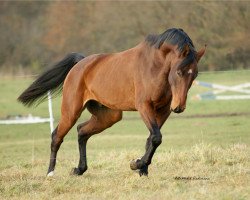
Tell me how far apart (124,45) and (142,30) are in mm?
881

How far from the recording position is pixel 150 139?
31.4 feet

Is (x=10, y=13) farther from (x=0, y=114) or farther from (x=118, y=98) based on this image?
(x=118, y=98)

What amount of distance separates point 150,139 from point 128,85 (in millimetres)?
996

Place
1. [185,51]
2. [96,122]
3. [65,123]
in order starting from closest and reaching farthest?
[185,51] → [65,123] → [96,122]

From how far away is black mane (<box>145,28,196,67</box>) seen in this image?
9.30 m

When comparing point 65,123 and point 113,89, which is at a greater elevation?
point 113,89

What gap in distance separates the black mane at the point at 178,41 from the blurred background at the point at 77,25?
13.7 meters

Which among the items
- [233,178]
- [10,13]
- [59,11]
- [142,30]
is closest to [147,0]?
[142,30]

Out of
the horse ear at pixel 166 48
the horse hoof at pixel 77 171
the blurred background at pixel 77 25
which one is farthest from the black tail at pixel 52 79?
the blurred background at pixel 77 25

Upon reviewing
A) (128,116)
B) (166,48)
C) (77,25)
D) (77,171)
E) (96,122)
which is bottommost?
(128,116)

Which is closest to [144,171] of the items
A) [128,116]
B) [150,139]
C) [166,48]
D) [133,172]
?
[133,172]

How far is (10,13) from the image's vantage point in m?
27.5

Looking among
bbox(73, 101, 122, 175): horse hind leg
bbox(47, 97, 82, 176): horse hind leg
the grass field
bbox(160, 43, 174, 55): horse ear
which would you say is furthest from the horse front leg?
bbox(47, 97, 82, 176): horse hind leg

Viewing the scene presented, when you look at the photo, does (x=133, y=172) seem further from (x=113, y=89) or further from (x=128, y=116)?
(x=128, y=116)
